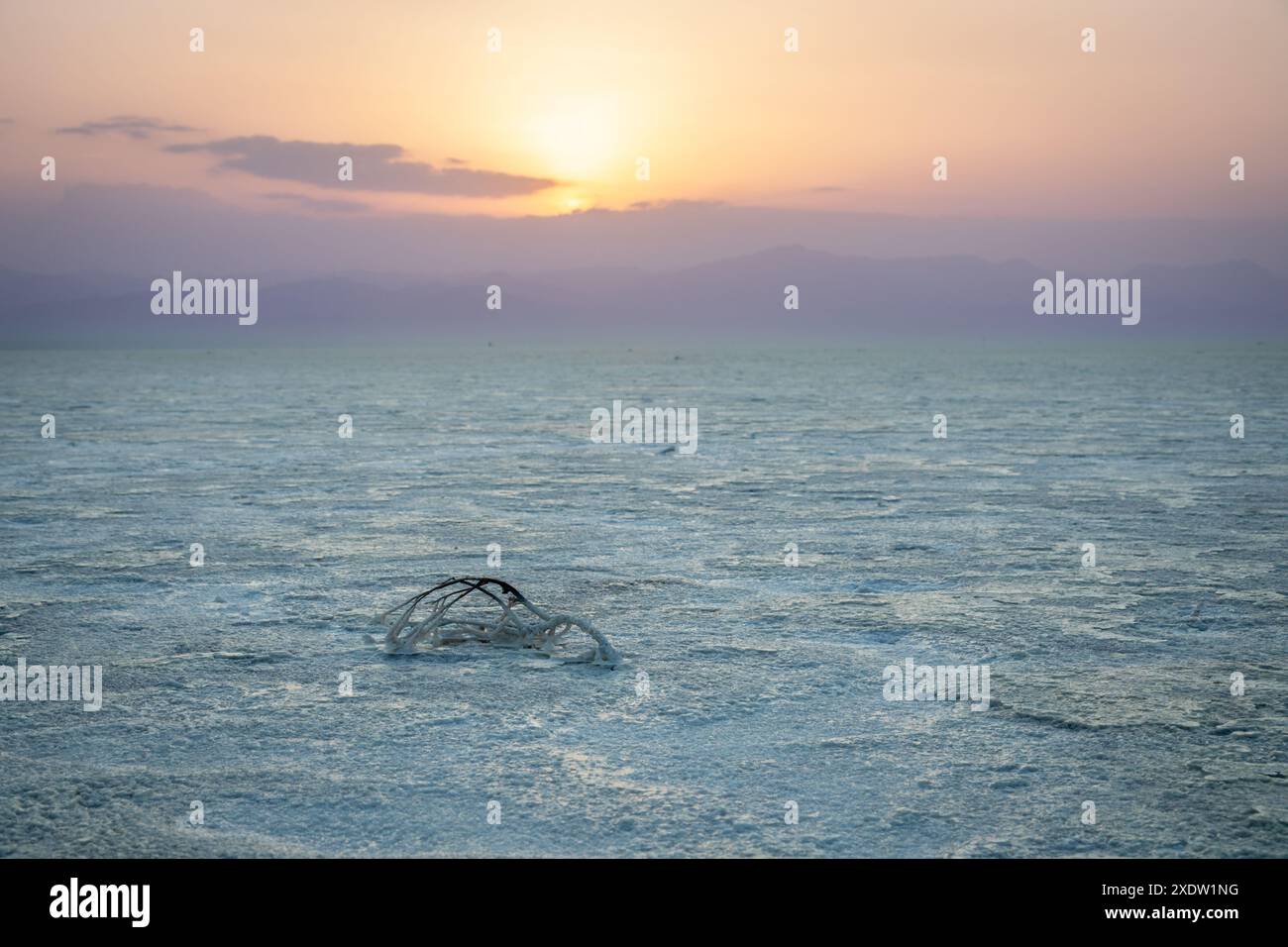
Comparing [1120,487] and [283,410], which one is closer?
[1120,487]

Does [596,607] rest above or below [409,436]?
below

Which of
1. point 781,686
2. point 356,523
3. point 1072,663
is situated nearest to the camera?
point 781,686

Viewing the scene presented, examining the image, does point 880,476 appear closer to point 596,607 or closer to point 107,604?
point 596,607

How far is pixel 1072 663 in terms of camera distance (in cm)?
528

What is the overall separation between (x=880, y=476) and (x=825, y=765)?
30.3 feet

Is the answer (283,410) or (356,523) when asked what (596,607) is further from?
(283,410)

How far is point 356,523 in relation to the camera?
951cm
